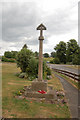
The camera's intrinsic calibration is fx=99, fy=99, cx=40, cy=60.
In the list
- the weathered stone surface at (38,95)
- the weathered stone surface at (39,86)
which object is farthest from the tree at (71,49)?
the weathered stone surface at (38,95)

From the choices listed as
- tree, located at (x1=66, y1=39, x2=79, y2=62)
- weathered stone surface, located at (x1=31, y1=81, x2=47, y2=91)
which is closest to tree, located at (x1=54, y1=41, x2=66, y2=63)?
tree, located at (x1=66, y1=39, x2=79, y2=62)

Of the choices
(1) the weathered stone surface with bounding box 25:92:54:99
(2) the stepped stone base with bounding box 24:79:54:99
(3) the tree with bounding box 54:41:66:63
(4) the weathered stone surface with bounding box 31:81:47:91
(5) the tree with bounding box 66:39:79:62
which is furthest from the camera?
(3) the tree with bounding box 54:41:66:63

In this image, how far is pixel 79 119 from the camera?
4594mm

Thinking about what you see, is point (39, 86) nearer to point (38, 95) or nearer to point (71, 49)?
point (38, 95)

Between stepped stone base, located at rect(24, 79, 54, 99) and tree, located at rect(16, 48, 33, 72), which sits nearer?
stepped stone base, located at rect(24, 79, 54, 99)

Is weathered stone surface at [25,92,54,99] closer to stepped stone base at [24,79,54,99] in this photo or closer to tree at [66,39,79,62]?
stepped stone base at [24,79,54,99]

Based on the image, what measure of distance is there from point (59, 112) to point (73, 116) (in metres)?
0.71

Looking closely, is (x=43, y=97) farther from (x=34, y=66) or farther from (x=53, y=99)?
(x=34, y=66)

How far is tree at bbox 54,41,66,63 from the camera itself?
51312 mm

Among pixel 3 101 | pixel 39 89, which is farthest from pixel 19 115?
pixel 39 89

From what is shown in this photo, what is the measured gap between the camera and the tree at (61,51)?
51312 millimetres

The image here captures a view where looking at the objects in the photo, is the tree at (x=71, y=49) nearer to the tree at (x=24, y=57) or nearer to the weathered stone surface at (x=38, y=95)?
Answer: the tree at (x=24, y=57)

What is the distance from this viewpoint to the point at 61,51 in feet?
166

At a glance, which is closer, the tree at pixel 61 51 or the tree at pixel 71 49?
the tree at pixel 71 49
